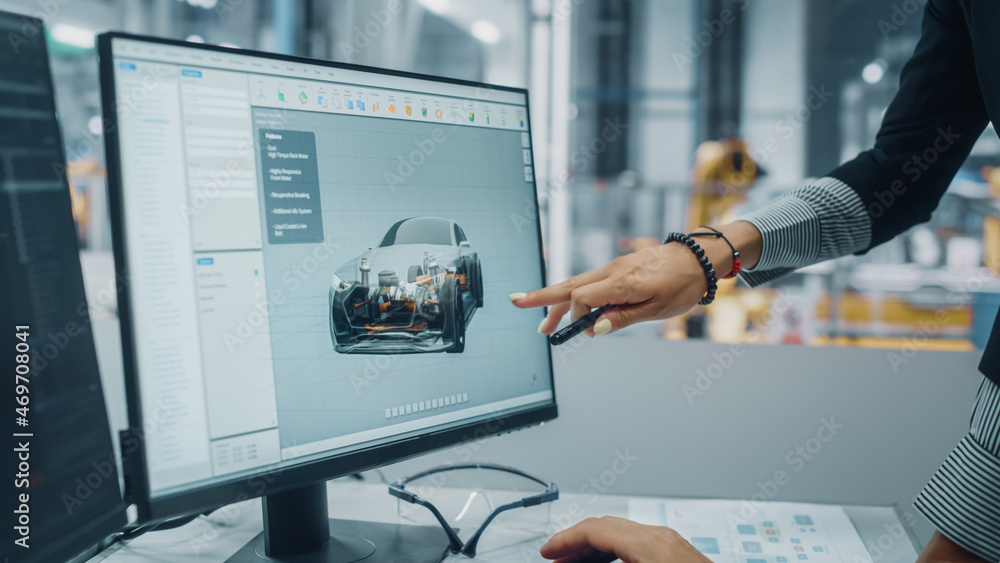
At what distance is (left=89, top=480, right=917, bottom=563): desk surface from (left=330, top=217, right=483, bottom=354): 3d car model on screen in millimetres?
252

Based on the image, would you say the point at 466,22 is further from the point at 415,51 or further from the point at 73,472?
the point at 73,472

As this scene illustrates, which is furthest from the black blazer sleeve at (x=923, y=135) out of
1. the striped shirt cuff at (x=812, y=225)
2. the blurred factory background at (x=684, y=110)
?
the blurred factory background at (x=684, y=110)

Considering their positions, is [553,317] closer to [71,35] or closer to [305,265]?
[305,265]

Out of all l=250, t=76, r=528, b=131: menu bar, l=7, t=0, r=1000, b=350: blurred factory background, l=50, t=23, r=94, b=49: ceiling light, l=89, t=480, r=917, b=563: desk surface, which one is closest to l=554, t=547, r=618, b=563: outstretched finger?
l=89, t=480, r=917, b=563: desk surface

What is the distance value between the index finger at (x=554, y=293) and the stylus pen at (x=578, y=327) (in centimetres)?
3

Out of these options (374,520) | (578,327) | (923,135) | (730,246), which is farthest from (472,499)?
(923,135)

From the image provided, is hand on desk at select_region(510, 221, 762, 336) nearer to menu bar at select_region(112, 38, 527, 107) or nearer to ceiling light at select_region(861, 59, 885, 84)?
menu bar at select_region(112, 38, 527, 107)

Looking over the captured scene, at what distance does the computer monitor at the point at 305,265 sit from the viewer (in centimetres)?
54

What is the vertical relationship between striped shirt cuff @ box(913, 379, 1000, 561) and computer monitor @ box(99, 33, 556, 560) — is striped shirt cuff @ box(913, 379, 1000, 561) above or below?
below

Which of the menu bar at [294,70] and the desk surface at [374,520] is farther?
the desk surface at [374,520]

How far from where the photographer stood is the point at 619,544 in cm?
59

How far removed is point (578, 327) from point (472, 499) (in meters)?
0.38

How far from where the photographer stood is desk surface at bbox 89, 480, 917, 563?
734mm

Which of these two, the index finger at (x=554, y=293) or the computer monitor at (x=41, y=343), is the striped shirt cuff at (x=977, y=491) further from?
the computer monitor at (x=41, y=343)
